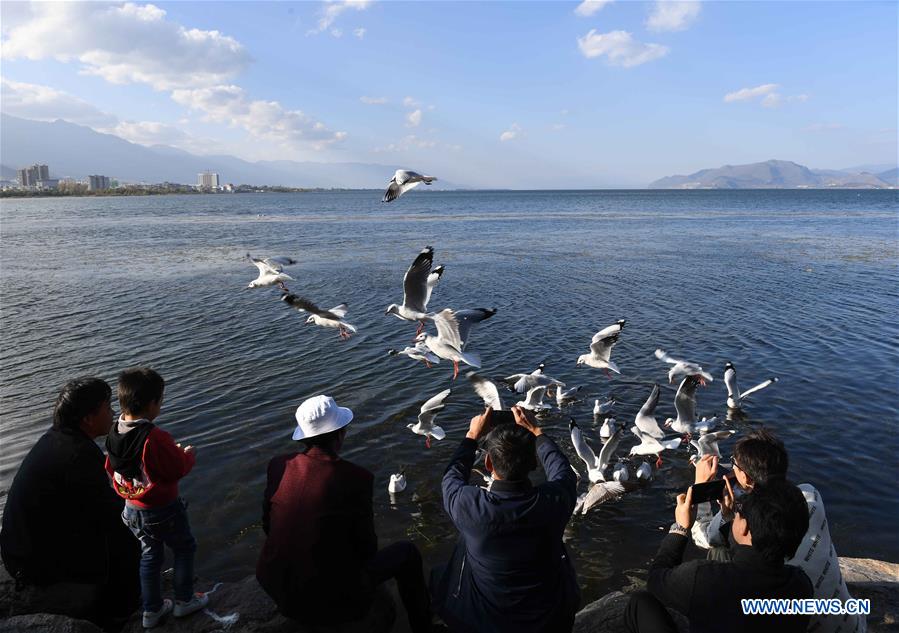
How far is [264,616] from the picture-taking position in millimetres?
3906

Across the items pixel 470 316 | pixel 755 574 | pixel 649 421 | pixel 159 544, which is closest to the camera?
pixel 755 574

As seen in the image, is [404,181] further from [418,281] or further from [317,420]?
[317,420]

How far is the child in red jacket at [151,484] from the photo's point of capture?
3.54 m

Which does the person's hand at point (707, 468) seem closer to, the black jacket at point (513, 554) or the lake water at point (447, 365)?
the black jacket at point (513, 554)

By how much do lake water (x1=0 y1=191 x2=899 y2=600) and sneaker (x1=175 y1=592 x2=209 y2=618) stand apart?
129 cm

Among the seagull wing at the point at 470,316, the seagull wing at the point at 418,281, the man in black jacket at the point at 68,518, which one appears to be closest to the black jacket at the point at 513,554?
the man in black jacket at the point at 68,518

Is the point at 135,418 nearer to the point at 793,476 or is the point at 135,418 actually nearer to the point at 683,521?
the point at 683,521

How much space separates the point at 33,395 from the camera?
980 centimetres

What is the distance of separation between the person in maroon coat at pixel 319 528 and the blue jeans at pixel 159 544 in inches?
33.1

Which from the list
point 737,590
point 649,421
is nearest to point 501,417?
point 737,590

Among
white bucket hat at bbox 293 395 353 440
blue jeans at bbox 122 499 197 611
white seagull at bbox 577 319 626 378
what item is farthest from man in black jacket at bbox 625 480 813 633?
white seagull at bbox 577 319 626 378

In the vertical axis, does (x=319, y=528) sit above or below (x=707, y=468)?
below

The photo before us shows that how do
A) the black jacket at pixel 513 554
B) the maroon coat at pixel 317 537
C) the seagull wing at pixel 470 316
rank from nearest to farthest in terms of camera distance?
the black jacket at pixel 513 554, the maroon coat at pixel 317 537, the seagull wing at pixel 470 316

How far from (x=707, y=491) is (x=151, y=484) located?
3.28m
